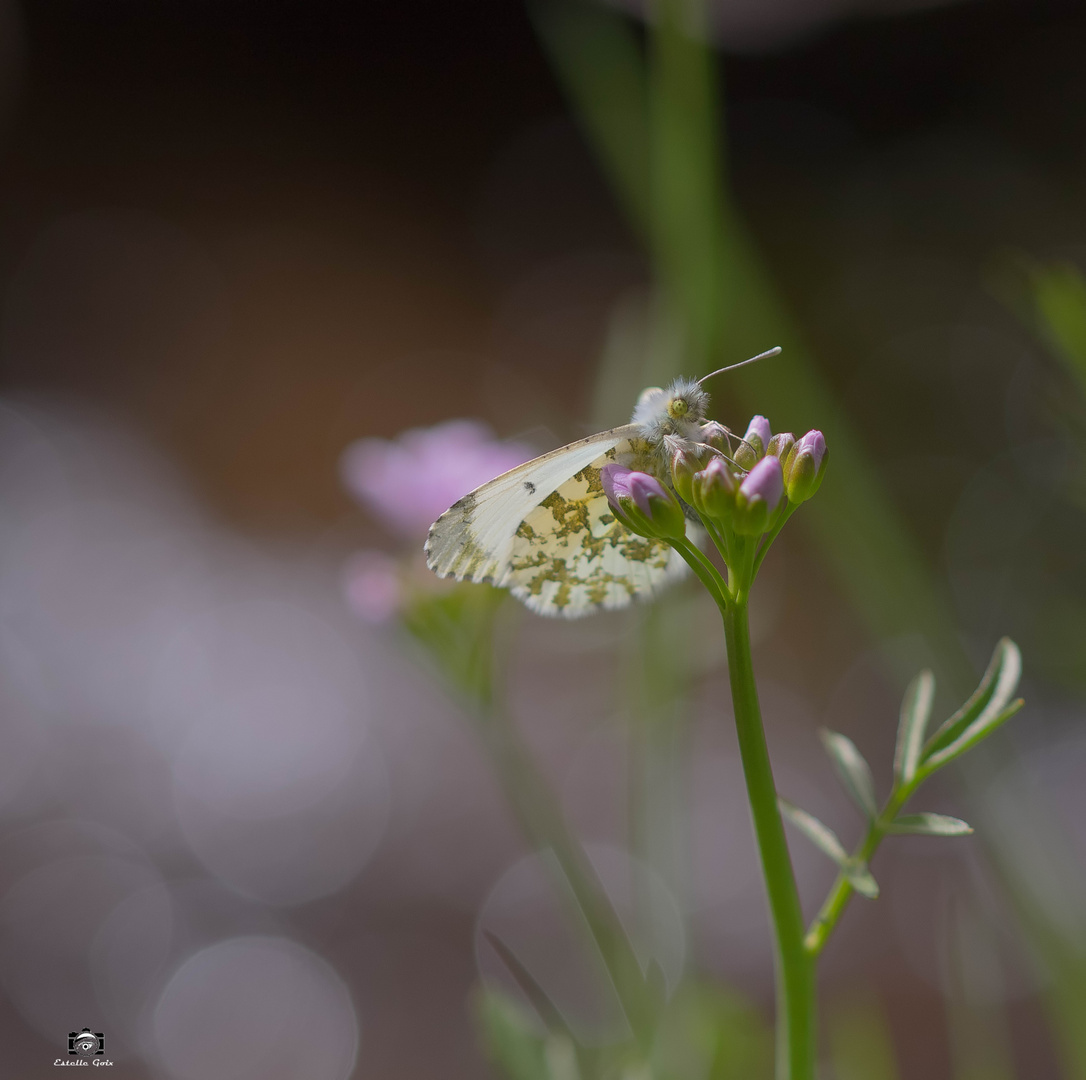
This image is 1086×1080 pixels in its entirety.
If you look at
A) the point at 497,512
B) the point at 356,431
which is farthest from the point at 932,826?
the point at 356,431

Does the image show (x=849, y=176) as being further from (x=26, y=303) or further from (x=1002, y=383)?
(x=26, y=303)

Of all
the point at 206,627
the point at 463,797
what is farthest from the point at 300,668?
the point at 463,797

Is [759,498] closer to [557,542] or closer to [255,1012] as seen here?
[557,542]

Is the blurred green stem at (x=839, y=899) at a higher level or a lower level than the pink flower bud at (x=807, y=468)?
lower

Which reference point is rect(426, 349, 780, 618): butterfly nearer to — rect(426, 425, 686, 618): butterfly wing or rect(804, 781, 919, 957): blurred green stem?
rect(426, 425, 686, 618): butterfly wing

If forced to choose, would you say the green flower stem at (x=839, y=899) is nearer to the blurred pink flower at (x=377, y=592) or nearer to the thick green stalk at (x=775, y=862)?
the thick green stalk at (x=775, y=862)

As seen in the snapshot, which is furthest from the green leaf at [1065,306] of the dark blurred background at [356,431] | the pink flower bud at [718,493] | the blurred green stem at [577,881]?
the dark blurred background at [356,431]
